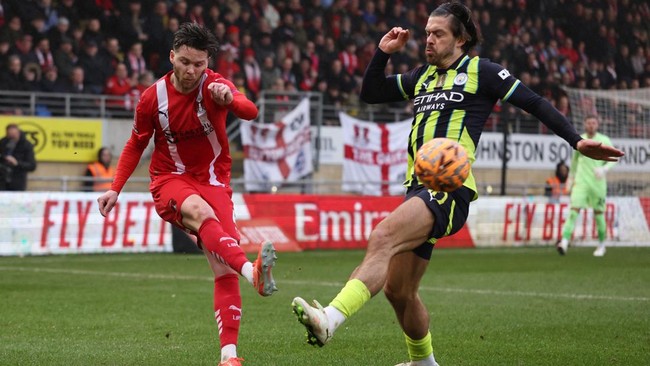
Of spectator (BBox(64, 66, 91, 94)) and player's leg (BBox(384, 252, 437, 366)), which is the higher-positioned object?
spectator (BBox(64, 66, 91, 94))

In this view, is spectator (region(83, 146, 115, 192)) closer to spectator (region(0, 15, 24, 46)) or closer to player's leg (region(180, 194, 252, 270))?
spectator (region(0, 15, 24, 46))

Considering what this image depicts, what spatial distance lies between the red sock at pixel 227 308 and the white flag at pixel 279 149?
14314 mm

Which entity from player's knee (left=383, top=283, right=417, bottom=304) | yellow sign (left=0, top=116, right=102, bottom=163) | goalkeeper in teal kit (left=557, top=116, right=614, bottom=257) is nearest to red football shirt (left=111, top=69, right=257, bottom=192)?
player's knee (left=383, top=283, right=417, bottom=304)

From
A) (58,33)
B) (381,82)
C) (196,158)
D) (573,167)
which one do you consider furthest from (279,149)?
(381,82)

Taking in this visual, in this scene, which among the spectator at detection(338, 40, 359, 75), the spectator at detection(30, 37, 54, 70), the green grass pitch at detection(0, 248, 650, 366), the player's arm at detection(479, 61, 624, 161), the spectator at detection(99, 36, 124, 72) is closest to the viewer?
the player's arm at detection(479, 61, 624, 161)

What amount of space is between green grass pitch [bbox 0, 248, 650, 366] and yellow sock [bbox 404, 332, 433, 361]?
1.78 ft

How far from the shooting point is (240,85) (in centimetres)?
2200

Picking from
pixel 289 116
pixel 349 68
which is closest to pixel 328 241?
pixel 289 116

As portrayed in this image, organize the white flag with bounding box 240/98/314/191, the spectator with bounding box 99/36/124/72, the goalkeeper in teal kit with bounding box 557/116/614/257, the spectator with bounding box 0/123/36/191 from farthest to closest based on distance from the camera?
the white flag with bounding box 240/98/314/191 < the spectator with bounding box 99/36/124/72 < the goalkeeper in teal kit with bounding box 557/116/614/257 < the spectator with bounding box 0/123/36/191

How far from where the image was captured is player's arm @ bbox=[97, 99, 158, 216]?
696 centimetres

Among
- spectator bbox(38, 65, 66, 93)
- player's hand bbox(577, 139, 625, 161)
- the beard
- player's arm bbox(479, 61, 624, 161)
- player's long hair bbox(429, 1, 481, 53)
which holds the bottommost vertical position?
player's hand bbox(577, 139, 625, 161)

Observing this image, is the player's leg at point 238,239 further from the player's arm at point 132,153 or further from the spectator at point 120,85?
the spectator at point 120,85

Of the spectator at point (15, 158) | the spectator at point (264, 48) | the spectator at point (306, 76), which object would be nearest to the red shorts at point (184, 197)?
the spectator at point (15, 158)

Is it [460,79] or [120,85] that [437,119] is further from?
[120,85]
